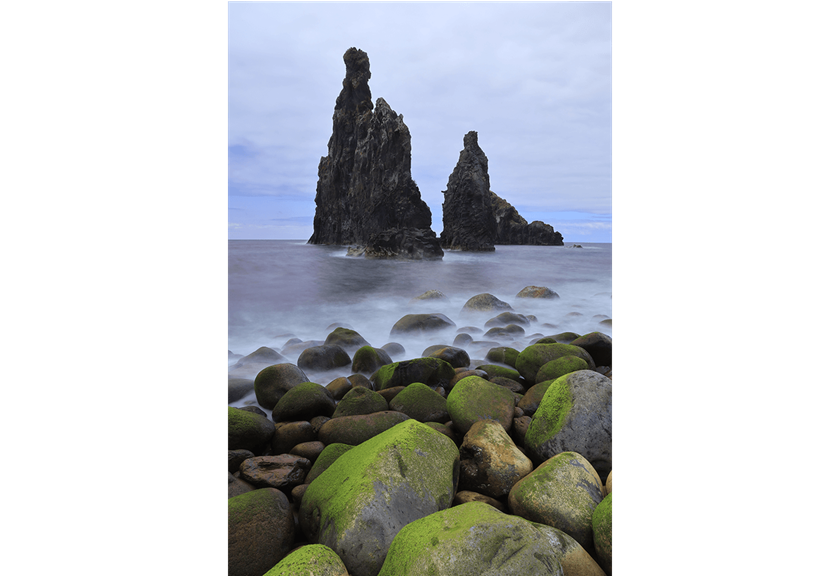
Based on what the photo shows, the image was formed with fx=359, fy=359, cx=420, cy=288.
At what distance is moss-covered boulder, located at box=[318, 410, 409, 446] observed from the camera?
112 inches

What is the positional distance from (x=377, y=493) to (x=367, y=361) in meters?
3.03

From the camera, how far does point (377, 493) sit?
6.09 ft

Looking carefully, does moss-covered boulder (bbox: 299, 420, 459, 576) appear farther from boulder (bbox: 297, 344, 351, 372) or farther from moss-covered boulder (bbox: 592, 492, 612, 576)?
boulder (bbox: 297, 344, 351, 372)

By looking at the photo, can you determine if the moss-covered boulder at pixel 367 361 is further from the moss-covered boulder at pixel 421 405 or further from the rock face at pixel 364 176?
the rock face at pixel 364 176

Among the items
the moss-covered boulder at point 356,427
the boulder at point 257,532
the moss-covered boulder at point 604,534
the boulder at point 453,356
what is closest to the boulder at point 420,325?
the boulder at point 453,356

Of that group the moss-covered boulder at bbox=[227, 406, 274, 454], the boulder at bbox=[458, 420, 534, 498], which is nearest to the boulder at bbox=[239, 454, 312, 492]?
the moss-covered boulder at bbox=[227, 406, 274, 454]

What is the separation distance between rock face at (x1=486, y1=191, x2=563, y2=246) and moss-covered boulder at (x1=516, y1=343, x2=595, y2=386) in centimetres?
3700
